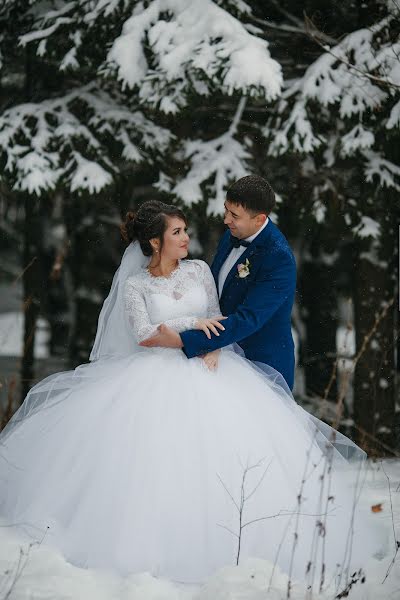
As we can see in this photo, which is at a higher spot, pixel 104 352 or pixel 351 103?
pixel 351 103

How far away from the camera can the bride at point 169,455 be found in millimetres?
4117

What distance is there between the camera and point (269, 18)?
879 cm

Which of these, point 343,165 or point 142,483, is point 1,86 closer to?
point 343,165

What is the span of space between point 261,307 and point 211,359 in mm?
473

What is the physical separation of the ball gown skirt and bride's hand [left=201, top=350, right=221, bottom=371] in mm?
40

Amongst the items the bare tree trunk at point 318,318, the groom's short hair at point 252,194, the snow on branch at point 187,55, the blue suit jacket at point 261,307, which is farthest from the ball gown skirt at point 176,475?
the bare tree trunk at point 318,318

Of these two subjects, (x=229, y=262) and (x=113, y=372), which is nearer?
(x=113, y=372)

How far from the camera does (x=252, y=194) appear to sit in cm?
480

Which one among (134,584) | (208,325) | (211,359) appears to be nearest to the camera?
(134,584)

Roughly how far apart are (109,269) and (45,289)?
375cm

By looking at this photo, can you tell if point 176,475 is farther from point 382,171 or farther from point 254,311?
point 382,171

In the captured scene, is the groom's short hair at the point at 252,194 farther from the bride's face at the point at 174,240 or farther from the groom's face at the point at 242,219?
the bride's face at the point at 174,240

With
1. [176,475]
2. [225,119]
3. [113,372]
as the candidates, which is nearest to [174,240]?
[113,372]

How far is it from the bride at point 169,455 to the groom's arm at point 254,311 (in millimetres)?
87
